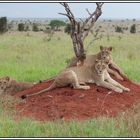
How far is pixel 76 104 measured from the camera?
9523 mm

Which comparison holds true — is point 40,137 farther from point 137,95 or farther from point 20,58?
point 20,58

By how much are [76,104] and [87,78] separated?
1.24 metres

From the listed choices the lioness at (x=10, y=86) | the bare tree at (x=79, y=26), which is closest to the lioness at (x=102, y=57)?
the bare tree at (x=79, y=26)

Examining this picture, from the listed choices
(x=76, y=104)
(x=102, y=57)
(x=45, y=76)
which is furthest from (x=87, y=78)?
(x=45, y=76)

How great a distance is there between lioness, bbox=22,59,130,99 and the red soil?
0.38ft

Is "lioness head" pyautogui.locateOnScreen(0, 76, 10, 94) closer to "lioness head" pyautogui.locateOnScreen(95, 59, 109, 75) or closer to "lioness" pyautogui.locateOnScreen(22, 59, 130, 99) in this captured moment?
"lioness" pyautogui.locateOnScreen(22, 59, 130, 99)

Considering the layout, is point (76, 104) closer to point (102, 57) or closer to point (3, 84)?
point (102, 57)

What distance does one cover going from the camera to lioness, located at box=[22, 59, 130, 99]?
33.8 feet

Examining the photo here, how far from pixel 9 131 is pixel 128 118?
5.62 ft

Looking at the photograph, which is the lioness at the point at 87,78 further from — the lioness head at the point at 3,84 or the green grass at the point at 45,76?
the lioness head at the point at 3,84

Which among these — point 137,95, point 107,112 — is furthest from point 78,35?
point 107,112

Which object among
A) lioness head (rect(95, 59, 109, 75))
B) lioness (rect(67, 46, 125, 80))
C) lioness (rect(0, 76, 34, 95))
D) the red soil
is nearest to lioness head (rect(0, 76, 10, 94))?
lioness (rect(0, 76, 34, 95))

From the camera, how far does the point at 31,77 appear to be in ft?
49.2

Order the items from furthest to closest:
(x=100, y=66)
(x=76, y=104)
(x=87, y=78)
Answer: (x=87, y=78) < (x=100, y=66) < (x=76, y=104)
